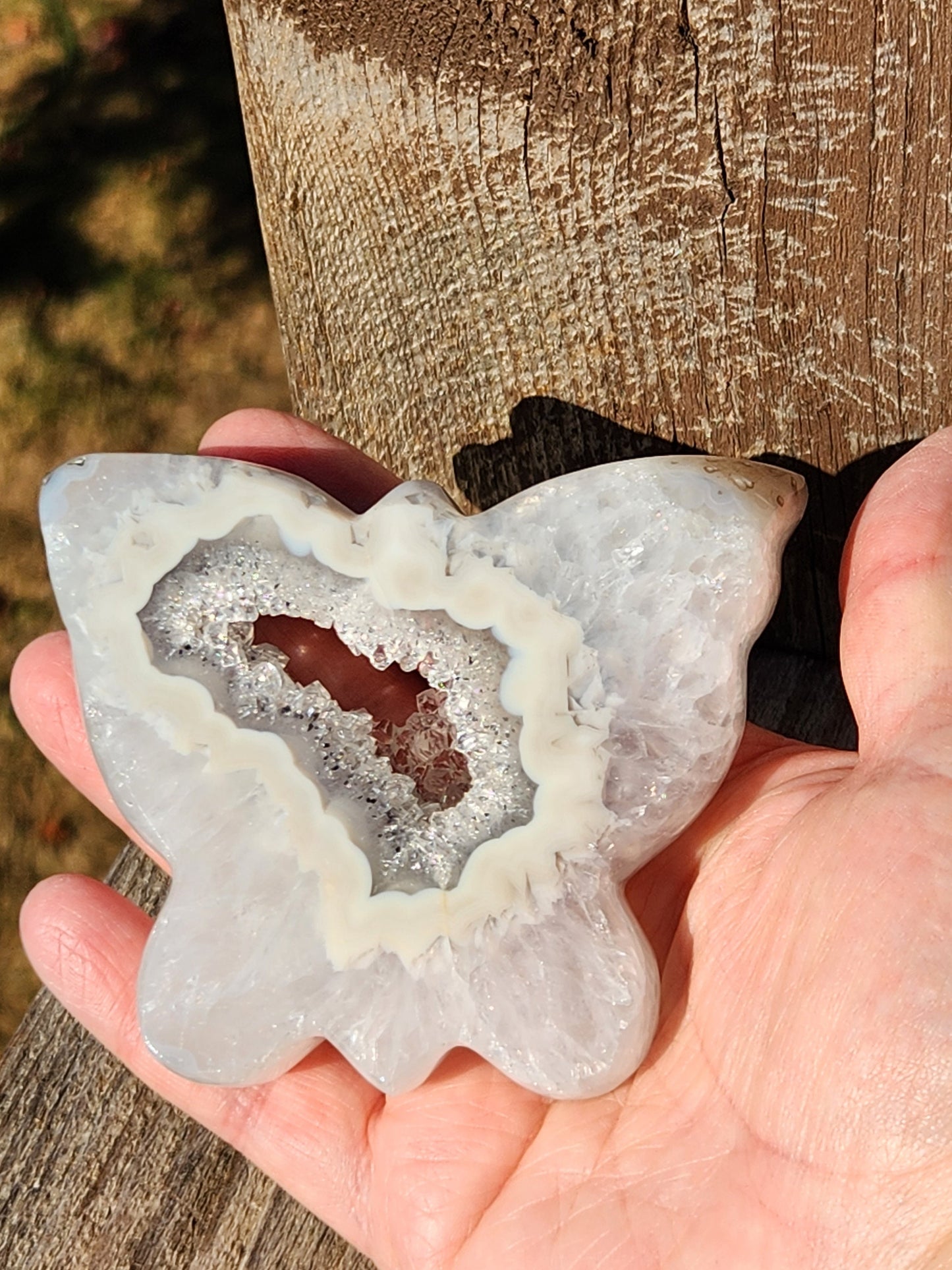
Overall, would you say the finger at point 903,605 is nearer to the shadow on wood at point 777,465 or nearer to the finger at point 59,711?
the shadow on wood at point 777,465

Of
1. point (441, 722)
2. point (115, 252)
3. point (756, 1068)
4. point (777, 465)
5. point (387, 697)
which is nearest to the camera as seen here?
point (756, 1068)

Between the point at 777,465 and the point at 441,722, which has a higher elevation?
the point at 777,465

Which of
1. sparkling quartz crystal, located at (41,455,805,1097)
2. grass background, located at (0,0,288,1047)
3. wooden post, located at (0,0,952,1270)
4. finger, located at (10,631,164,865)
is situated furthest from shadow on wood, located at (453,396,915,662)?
grass background, located at (0,0,288,1047)

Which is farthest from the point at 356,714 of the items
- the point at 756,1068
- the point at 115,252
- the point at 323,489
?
the point at 115,252

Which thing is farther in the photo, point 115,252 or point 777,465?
point 115,252

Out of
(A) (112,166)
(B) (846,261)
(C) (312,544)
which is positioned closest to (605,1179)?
(C) (312,544)

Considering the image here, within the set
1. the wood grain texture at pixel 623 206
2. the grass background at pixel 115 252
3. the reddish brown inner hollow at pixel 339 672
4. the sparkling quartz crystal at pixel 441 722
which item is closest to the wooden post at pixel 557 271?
the wood grain texture at pixel 623 206

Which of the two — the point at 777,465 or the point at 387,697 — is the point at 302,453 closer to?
the point at 387,697
